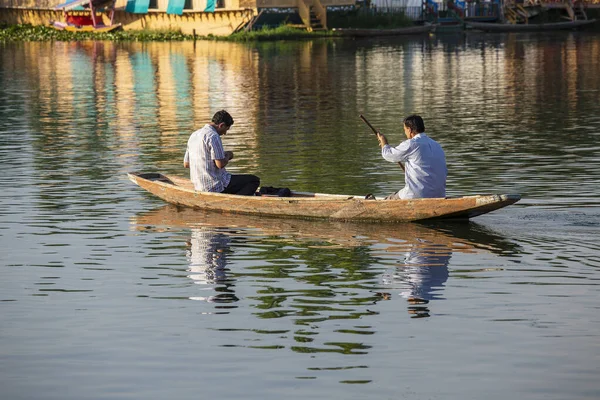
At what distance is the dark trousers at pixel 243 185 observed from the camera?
48.5 feet

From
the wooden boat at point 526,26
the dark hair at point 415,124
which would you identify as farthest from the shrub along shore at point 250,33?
the dark hair at point 415,124

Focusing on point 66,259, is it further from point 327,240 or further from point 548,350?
point 548,350

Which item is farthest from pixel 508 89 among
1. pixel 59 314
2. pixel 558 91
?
pixel 59 314

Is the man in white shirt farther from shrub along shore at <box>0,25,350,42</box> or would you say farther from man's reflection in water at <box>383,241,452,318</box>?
→ shrub along shore at <box>0,25,350,42</box>

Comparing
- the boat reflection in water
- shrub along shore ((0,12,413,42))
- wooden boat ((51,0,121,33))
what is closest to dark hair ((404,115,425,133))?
the boat reflection in water

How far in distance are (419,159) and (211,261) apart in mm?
2865

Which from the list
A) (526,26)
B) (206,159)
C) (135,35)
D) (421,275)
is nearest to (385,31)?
(526,26)

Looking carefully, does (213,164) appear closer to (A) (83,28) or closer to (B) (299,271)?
(B) (299,271)

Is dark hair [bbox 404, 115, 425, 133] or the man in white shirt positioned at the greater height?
dark hair [bbox 404, 115, 425, 133]

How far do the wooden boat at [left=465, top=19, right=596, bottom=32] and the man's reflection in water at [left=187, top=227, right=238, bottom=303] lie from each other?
53.0 meters

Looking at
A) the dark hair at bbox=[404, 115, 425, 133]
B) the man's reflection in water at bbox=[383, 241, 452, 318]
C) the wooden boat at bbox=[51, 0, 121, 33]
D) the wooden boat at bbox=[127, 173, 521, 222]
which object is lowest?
the man's reflection in water at bbox=[383, 241, 452, 318]

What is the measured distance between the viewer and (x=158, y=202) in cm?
1620

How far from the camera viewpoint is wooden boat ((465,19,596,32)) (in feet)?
212

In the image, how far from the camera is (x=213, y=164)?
1474 cm
